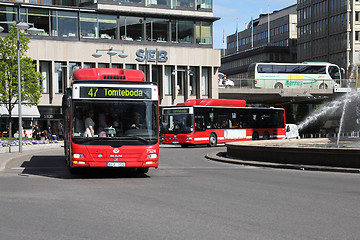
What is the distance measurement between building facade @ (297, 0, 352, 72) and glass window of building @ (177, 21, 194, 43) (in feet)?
156

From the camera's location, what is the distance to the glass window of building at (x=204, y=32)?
227ft

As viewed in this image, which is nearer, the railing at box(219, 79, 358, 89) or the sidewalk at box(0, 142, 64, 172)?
the sidewalk at box(0, 142, 64, 172)

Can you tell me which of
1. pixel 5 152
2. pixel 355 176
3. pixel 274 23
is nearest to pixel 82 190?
pixel 355 176

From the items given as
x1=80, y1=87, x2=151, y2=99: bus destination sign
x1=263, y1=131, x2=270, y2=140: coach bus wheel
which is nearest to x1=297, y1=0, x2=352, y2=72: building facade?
x1=263, y1=131, x2=270, y2=140: coach bus wheel

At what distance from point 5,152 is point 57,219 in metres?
24.3

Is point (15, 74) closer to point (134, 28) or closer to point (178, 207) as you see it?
point (134, 28)

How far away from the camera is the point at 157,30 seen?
221ft

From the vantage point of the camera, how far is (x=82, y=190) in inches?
528

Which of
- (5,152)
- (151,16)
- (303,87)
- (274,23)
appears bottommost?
(5,152)

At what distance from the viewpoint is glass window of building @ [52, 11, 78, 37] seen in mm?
62562

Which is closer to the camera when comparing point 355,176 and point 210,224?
point 210,224

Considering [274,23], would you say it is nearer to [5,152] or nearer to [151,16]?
[151,16]

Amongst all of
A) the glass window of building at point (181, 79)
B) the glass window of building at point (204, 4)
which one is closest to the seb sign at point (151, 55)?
the glass window of building at point (181, 79)

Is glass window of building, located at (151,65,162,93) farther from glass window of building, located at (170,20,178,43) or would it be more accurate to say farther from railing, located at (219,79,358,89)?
railing, located at (219,79,358,89)
